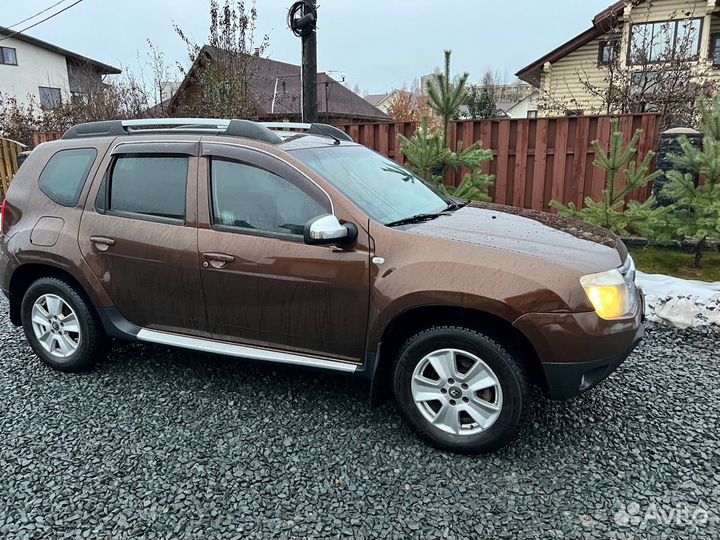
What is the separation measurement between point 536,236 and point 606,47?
1869cm

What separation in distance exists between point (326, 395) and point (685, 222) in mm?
4319

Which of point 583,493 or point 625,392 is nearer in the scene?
point 583,493

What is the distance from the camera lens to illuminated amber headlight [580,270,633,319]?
2549 millimetres

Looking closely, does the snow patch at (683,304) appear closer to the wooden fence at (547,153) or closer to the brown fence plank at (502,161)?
the wooden fence at (547,153)

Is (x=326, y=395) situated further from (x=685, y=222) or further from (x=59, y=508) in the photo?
(x=685, y=222)

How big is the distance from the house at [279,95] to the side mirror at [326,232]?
32.4ft

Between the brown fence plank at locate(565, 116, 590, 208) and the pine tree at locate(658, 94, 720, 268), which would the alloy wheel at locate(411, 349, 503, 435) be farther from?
the brown fence plank at locate(565, 116, 590, 208)

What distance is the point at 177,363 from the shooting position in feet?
13.0

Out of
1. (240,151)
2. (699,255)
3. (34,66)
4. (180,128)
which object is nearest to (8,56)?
(34,66)

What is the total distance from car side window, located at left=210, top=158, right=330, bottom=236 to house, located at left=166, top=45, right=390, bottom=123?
9243mm

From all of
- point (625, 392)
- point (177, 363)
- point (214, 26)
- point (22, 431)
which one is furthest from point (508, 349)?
point (214, 26)

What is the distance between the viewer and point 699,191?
5.30 m

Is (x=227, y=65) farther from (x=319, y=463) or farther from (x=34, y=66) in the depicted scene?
(x=34, y=66)

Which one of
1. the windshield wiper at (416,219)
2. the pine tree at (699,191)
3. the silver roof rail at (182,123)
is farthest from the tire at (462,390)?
the pine tree at (699,191)
